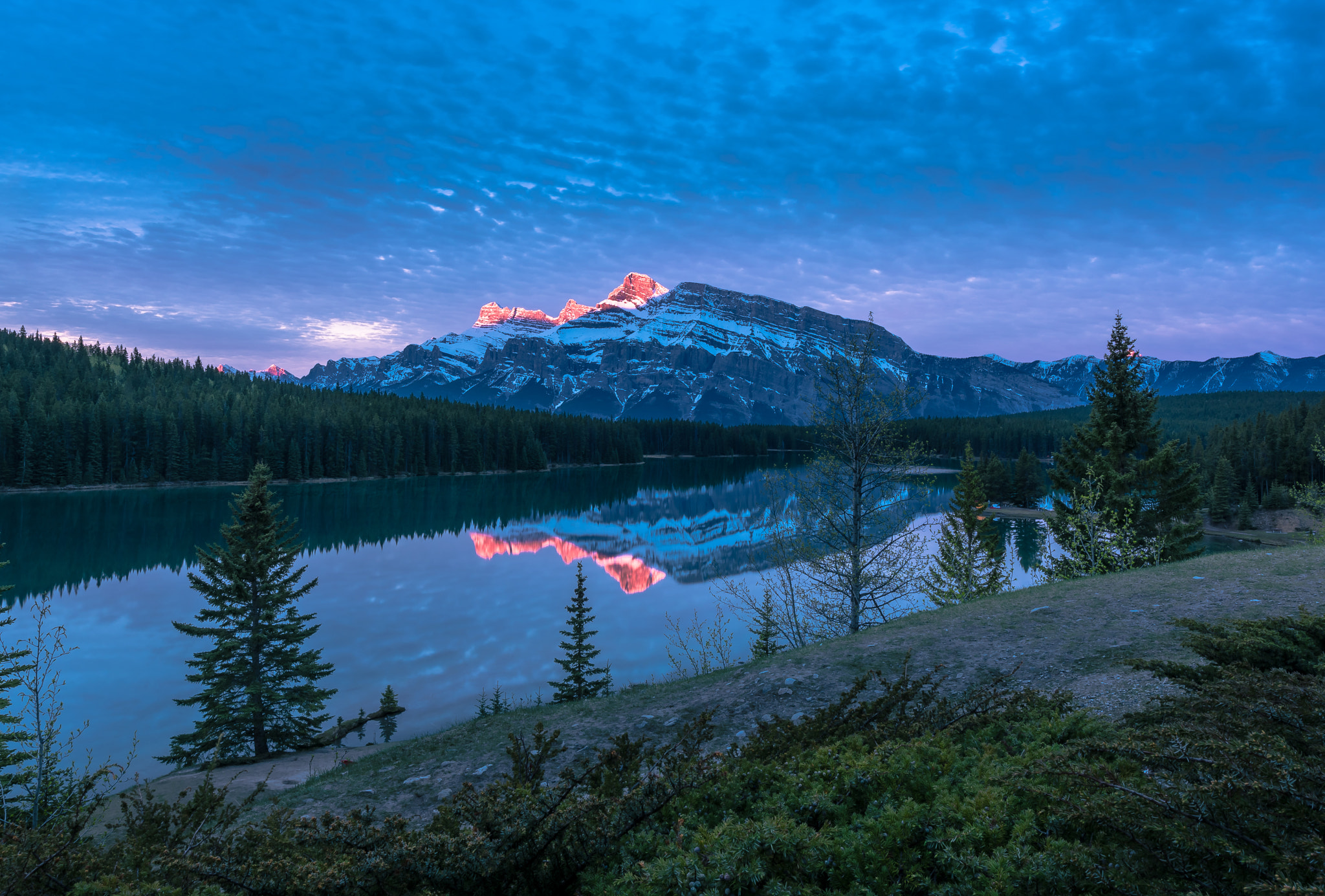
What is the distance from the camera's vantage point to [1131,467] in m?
31.1

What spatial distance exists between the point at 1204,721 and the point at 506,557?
1991 inches

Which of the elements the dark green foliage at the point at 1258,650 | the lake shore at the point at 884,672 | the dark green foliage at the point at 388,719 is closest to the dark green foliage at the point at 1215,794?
the dark green foliage at the point at 1258,650

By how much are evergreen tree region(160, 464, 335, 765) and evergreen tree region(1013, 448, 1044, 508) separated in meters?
99.3

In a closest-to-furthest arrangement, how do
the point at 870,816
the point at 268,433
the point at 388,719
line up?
→ the point at 870,816 < the point at 388,719 < the point at 268,433

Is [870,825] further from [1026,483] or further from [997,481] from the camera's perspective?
[1026,483]

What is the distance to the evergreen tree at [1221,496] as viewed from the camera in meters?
79.4

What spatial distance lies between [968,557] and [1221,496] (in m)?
76.0

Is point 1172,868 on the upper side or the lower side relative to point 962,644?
upper

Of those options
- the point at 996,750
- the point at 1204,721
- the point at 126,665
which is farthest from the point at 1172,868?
the point at 126,665

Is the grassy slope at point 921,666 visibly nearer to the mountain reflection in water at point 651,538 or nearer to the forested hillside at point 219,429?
the mountain reflection in water at point 651,538

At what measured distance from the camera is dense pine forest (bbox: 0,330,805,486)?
98.4 metres

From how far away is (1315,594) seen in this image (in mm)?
13312

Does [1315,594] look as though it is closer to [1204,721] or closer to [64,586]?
[1204,721]

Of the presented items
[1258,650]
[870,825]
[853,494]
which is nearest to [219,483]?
[853,494]
